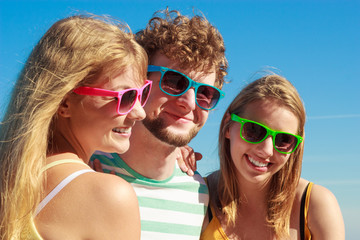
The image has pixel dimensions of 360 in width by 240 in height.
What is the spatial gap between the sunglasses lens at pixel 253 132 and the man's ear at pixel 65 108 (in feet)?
7.32

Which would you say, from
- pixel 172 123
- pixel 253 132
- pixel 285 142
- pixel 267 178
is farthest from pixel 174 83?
pixel 267 178

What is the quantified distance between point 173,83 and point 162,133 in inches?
21.0

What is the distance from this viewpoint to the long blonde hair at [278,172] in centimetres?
430

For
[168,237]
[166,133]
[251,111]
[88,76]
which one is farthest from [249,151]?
[88,76]

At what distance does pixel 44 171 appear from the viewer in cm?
226

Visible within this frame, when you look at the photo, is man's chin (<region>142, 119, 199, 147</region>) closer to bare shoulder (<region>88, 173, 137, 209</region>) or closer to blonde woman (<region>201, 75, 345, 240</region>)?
blonde woman (<region>201, 75, 345, 240</region>)

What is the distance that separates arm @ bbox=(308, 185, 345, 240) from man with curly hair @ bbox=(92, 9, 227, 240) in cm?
108

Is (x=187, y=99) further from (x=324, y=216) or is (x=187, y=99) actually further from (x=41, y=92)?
(x=41, y=92)

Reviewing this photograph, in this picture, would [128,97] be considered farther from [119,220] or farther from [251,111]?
[251,111]

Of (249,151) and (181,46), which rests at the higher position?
(181,46)

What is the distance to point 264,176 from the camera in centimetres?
430

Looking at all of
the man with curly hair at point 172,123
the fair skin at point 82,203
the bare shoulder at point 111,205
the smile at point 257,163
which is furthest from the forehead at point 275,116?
the bare shoulder at point 111,205

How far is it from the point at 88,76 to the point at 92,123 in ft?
0.94

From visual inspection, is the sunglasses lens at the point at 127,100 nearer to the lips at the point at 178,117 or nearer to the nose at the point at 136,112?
the nose at the point at 136,112
